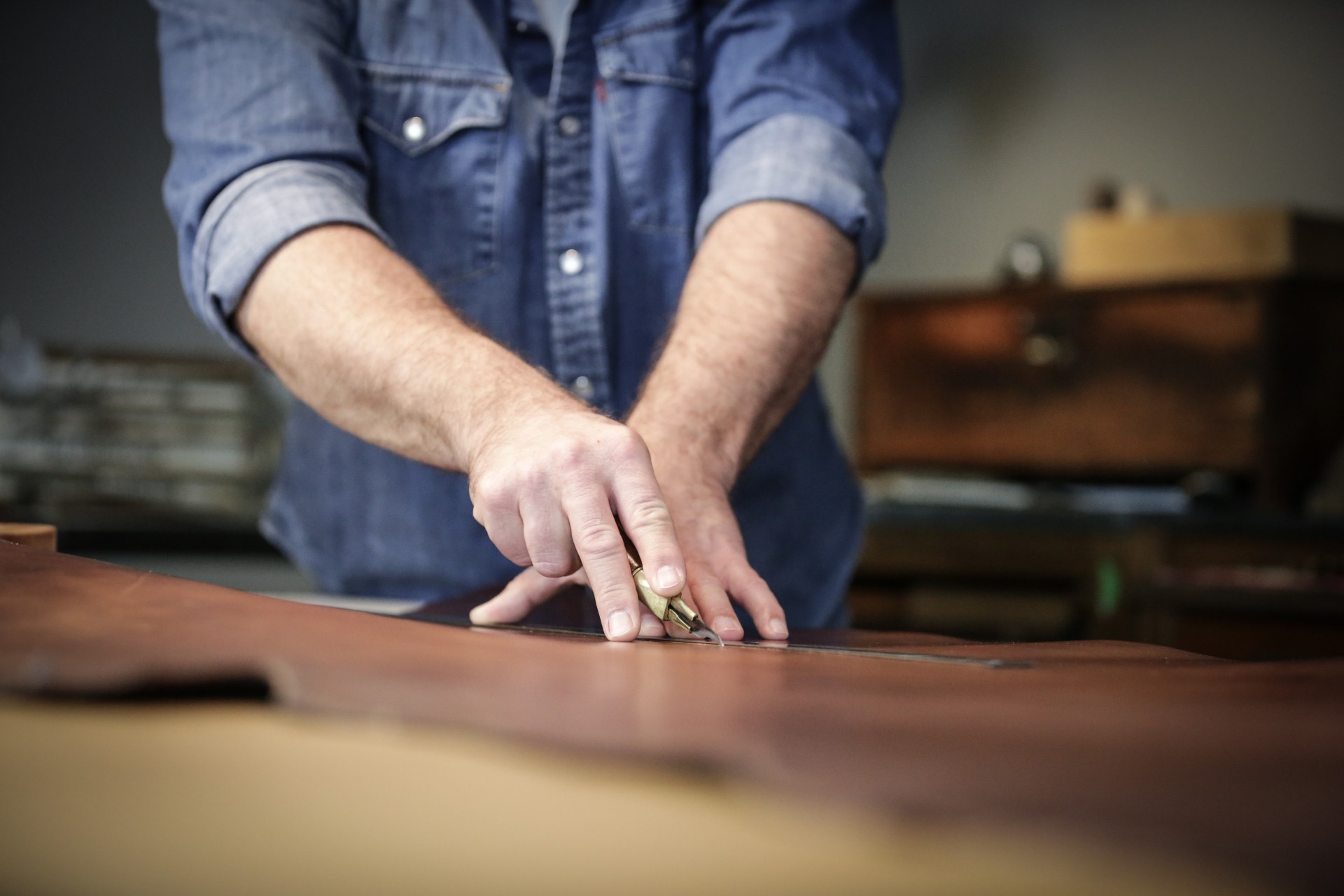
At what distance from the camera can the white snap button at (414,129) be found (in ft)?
3.48

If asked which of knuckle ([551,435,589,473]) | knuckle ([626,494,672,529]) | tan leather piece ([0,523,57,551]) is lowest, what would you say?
tan leather piece ([0,523,57,551])

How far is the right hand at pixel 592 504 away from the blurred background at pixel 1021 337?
127 centimetres

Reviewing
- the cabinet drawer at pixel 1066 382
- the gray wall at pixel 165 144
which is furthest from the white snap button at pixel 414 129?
the gray wall at pixel 165 144

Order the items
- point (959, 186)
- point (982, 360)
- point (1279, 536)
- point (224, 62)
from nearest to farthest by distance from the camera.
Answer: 1. point (224, 62)
2. point (1279, 536)
3. point (982, 360)
4. point (959, 186)

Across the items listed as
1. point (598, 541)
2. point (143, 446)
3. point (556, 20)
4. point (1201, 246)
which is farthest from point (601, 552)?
point (1201, 246)

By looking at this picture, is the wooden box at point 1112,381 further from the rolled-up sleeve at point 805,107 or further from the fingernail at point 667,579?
the fingernail at point 667,579

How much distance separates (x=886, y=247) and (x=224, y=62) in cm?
322

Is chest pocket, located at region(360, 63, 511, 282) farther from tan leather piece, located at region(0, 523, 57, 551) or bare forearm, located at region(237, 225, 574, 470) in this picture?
tan leather piece, located at region(0, 523, 57, 551)

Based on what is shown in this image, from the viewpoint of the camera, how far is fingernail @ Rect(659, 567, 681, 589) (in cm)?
65

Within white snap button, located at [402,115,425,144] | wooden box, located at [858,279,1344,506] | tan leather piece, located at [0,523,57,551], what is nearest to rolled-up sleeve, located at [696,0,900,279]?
white snap button, located at [402,115,425,144]

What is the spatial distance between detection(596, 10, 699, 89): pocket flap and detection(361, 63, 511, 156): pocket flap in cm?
9

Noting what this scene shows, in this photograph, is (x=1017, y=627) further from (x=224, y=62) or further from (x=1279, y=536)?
(x=224, y=62)

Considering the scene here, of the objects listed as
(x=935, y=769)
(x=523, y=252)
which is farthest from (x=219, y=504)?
(x=935, y=769)

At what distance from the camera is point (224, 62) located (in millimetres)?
960
